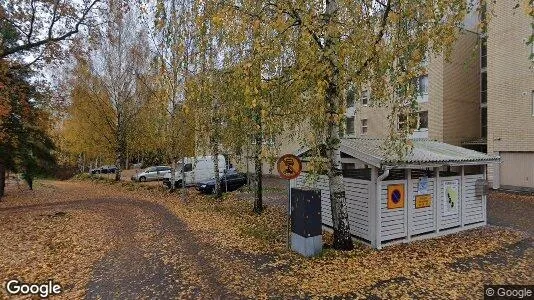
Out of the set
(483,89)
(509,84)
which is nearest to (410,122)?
(509,84)

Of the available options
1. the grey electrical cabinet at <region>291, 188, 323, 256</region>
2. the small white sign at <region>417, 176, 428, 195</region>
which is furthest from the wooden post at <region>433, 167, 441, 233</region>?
the grey electrical cabinet at <region>291, 188, 323, 256</region>

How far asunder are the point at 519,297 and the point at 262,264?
4.82 m

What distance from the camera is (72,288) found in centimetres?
653

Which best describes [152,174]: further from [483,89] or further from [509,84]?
[509,84]

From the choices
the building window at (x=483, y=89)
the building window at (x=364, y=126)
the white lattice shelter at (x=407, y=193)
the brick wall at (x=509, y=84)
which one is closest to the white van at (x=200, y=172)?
the building window at (x=364, y=126)

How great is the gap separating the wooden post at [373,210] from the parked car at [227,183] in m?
13.8

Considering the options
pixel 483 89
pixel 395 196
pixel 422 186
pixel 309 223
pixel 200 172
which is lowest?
pixel 200 172

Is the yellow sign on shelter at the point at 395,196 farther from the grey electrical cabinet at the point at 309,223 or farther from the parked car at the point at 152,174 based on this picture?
the parked car at the point at 152,174

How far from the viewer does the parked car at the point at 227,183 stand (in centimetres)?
2170

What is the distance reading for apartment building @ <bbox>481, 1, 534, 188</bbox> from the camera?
66.7ft

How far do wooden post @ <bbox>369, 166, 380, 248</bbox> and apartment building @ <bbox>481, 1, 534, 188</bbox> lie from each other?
16.6 metres

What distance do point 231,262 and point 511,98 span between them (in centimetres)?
2139

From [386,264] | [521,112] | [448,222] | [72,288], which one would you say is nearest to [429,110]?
[521,112]

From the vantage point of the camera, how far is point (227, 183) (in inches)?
922
